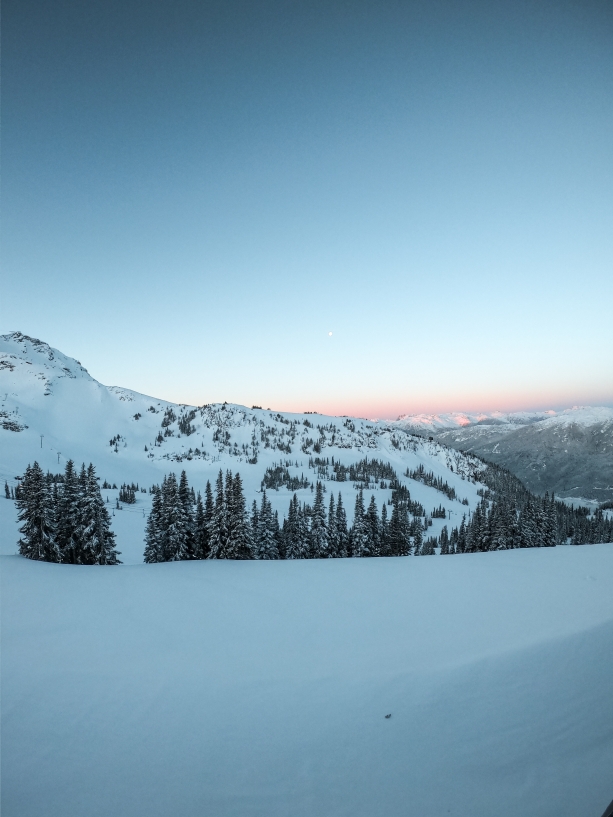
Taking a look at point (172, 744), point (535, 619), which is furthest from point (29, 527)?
point (535, 619)

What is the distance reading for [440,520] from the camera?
163 metres

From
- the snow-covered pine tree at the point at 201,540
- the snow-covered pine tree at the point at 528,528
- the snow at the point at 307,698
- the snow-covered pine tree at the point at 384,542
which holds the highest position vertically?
the snow at the point at 307,698

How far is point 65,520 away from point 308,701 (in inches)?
1089

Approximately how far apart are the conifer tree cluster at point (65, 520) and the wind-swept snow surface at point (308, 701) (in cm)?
1237

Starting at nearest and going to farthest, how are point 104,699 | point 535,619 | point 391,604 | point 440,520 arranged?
1. point 104,699
2. point 535,619
3. point 391,604
4. point 440,520

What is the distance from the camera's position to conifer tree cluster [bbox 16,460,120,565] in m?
26.1

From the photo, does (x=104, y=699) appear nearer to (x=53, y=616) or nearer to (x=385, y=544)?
(x=53, y=616)

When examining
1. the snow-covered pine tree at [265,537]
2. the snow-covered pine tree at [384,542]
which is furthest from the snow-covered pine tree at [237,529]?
the snow-covered pine tree at [384,542]

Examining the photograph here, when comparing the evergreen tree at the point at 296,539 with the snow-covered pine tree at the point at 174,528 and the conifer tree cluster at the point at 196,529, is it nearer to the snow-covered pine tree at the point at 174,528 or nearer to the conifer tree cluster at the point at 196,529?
the conifer tree cluster at the point at 196,529

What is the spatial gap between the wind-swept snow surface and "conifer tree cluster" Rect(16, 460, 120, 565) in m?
12.4

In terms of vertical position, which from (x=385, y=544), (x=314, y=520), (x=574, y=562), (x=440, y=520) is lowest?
(x=440, y=520)

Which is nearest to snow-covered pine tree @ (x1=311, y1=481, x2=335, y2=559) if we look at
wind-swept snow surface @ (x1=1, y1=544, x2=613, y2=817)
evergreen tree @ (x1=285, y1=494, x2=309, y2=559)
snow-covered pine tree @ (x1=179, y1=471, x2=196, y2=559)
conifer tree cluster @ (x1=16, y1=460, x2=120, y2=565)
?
evergreen tree @ (x1=285, y1=494, x2=309, y2=559)

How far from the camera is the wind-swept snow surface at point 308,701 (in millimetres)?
6309

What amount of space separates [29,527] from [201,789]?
90.2 ft
